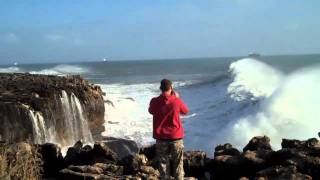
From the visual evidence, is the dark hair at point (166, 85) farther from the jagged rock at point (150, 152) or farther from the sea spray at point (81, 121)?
the sea spray at point (81, 121)

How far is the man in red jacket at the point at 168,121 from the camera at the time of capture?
8.92 m

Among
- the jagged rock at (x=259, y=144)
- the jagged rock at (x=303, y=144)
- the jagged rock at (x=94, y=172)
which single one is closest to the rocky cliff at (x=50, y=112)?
the jagged rock at (x=94, y=172)

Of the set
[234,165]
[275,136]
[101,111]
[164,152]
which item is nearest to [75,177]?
[164,152]

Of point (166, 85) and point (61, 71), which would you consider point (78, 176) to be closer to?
point (166, 85)

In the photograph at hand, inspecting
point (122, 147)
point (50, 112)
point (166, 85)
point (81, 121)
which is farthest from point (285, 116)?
point (166, 85)

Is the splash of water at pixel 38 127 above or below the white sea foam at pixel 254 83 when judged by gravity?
below

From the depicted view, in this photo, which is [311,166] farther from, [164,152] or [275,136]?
[275,136]

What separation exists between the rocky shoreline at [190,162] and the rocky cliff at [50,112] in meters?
5.44

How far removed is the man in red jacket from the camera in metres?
8.92

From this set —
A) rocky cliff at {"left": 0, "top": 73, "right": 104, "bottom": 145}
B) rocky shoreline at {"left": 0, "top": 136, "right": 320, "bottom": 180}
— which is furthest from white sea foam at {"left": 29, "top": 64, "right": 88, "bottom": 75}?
rocky shoreline at {"left": 0, "top": 136, "right": 320, "bottom": 180}

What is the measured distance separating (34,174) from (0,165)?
1281 mm

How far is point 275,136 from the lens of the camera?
65.5ft

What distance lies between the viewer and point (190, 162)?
11773 mm

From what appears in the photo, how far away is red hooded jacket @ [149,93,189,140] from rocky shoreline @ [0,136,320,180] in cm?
134
